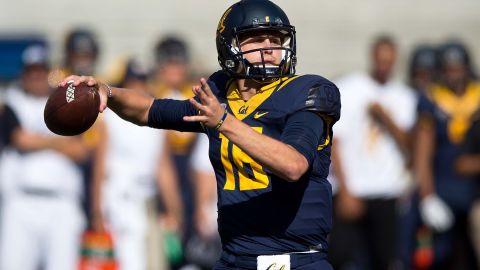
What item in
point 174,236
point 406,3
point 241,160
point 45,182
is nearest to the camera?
point 241,160

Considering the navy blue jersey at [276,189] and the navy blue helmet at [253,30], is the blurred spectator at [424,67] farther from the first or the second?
the navy blue jersey at [276,189]

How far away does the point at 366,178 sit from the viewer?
8492 millimetres

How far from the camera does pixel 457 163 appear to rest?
8953mm

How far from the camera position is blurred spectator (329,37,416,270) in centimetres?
838

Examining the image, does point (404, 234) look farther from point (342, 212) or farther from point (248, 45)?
point (248, 45)

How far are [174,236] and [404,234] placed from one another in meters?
1.87

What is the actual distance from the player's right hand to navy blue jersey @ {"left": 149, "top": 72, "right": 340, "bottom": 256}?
47cm

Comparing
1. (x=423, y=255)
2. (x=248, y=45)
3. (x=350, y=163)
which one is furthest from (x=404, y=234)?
(x=248, y=45)

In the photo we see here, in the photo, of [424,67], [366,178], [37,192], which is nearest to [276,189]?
[37,192]

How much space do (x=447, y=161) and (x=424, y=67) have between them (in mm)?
1315

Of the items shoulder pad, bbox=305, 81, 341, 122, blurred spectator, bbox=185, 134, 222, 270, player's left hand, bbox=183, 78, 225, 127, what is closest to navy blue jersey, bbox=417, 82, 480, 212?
blurred spectator, bbox=185, 134, 222, 270

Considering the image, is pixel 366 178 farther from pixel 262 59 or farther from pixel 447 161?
pixel 262 59

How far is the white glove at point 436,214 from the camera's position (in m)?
8.77

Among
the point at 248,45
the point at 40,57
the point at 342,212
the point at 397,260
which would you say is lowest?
the point at 397,260
